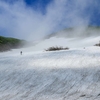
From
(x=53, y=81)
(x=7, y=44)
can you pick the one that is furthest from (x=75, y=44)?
(x=53, y=81)

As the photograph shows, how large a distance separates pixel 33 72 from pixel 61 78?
4.05 ft

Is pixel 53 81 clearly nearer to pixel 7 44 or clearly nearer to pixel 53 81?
pixel 53 81

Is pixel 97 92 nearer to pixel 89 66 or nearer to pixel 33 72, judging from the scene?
pixel 89 66

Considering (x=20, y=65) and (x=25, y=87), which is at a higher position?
(x=20, y=65)

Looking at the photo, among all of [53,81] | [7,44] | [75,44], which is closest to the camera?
[53,81]

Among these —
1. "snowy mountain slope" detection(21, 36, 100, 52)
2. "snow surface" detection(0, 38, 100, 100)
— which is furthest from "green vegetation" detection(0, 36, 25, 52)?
"snow surface" detection(0, 38, 100, 100)

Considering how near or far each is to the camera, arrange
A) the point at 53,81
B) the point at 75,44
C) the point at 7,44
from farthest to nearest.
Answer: the point at 7,44
the point at 75,44
the point at 53,81

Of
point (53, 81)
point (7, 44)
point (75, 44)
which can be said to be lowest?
point (53, 81)

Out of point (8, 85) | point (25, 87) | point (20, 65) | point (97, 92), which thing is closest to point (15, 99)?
point (25, 87)

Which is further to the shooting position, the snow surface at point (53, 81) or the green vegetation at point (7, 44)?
the green vegetation at point (7, 44)

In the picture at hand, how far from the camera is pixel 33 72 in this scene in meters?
5.94

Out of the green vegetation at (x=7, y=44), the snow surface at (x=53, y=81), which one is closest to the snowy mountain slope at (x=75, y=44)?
the green vegetation at (x=7, y=44)

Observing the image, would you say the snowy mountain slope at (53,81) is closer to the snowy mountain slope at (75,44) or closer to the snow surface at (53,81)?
the snow surface at (53,81)

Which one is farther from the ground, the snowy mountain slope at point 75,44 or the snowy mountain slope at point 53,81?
the snowy mountain slope at point 75,44
